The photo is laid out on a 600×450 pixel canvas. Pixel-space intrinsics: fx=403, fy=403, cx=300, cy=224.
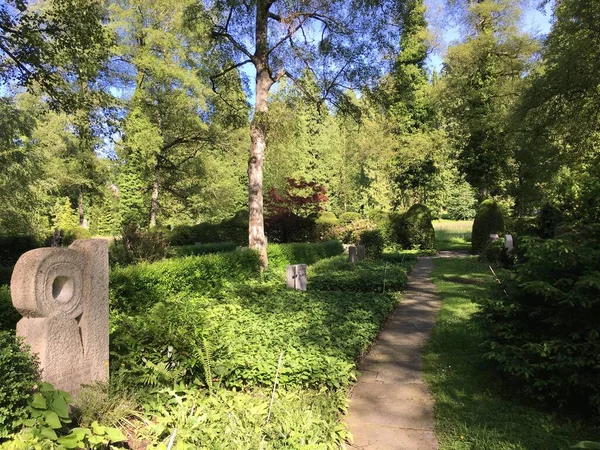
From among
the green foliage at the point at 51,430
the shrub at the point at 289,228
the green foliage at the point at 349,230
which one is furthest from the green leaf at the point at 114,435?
the shrub at the point at 289,228

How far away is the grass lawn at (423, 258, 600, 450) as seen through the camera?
311 cm

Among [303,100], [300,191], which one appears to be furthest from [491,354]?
[300,191]

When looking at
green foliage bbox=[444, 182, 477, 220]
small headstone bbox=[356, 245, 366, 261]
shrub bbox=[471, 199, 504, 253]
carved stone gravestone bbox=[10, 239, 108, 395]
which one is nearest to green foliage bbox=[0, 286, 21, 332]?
carved stone gravestone bbox=[10, 239, 108, 395]

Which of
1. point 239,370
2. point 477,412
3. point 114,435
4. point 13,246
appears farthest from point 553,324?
point 13,246

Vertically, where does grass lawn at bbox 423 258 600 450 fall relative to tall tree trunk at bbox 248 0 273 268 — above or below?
below

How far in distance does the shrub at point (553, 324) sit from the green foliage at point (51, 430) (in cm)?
335

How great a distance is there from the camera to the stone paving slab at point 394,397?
326 centimetres

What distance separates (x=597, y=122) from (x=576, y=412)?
11965 mm

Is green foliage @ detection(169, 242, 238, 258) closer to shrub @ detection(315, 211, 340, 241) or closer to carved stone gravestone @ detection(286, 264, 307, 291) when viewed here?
carved stone gravestone @ detection(286, 264, 307, 291)

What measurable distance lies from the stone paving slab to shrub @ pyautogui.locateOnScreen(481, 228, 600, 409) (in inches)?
36.3

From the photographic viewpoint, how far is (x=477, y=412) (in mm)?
3596

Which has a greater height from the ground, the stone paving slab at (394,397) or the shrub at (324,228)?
the shrub at (324,228)

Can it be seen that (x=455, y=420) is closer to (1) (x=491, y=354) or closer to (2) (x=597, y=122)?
(1) (x=491, y=354)

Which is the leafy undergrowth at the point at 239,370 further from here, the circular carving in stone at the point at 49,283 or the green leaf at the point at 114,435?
the circular carving in stone at the point at 49,283
